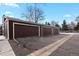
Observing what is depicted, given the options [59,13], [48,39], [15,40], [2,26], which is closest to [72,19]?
[59,13]

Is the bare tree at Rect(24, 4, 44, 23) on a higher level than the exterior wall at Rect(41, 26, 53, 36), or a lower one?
higher

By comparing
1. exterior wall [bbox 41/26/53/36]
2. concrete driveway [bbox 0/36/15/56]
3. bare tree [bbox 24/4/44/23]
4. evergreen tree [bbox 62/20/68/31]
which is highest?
bare tree [bbox 24/4/44/23]

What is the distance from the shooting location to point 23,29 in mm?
5242

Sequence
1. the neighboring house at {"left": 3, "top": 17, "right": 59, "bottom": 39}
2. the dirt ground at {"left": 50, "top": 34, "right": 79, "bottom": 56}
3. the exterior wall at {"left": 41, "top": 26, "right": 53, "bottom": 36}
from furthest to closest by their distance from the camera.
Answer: the exterior wall at {"left": 41, "top": 26, "right": 53, "bottom": 36}
the neighboring house at {"left": 3, "top": 17, "right": 59, "bottom": 39}
the dirt ground at {"left": 50, "top": 34, "right": 79, "bottom": 56}

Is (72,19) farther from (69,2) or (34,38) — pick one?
(34,38)

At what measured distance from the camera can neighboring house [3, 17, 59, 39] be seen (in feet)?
16.7

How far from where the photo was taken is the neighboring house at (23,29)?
5.10 meters

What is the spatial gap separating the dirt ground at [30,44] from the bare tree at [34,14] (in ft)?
1.73

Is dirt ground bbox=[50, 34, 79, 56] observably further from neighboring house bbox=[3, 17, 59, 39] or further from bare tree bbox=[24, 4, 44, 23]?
bare tree bbox=[24, 4, 44, 23]

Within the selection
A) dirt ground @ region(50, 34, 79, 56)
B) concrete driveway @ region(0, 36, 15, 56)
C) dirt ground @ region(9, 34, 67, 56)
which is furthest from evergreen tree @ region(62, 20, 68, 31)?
concrete driveway @ region(0, 36, 15, 56)

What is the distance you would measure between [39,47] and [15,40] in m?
0.66

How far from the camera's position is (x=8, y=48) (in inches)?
193

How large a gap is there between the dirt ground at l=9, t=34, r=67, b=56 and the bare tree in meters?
0.53

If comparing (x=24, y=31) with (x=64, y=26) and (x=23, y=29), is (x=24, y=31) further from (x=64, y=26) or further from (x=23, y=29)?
(x=64, y=26)
